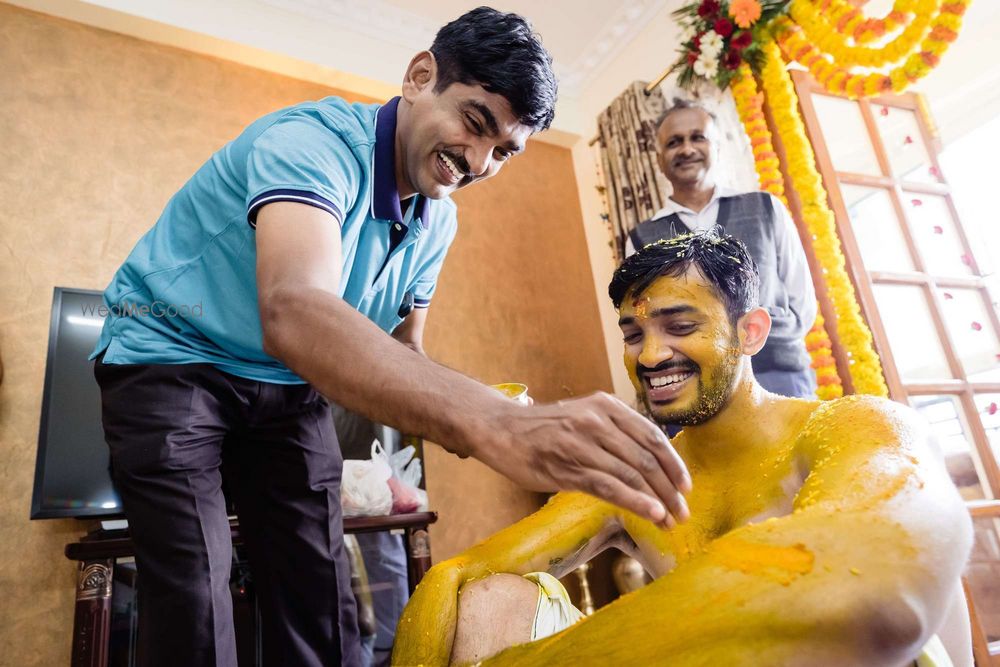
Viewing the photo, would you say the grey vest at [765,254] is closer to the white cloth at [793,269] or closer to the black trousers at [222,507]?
the white cloth at [793,269]

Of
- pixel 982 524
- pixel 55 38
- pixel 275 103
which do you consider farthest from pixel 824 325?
pixel 55 38

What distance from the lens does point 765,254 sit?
2.39 m

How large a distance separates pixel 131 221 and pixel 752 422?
3153 millimetres

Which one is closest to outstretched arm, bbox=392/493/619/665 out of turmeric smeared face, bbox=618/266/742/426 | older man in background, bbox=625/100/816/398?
turmeric smeared face, bbox=618/266/742/426

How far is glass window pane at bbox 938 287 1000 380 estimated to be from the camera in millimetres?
3279

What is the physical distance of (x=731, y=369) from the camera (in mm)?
1141

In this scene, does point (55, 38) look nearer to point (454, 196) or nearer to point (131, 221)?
point (131, 221)

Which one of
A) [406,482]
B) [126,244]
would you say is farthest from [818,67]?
[126,244]

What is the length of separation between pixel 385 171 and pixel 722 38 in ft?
9.43

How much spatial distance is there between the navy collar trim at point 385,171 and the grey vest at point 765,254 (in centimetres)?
111

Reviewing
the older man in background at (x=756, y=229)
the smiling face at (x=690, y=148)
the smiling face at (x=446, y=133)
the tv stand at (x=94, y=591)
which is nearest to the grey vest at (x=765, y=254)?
the older man in background at (x=756, y=229)

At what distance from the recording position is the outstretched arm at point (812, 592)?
593mm

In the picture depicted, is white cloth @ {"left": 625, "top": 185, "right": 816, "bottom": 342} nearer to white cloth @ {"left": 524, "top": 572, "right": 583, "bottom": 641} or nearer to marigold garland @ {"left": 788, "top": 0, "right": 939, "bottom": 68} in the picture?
marigold garland @ {"left": 788, "top": 0, "right": 939, "bottom": 68}

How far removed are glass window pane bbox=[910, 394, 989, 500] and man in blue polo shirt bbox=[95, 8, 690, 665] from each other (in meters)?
2.67
